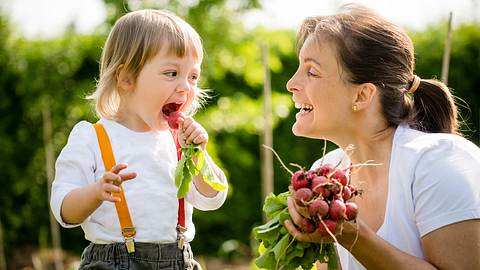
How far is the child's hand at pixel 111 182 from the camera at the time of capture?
2584 mm

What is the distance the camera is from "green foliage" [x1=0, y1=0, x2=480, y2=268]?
5.95 meters

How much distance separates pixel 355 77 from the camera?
298 cm

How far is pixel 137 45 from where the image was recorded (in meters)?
2.91

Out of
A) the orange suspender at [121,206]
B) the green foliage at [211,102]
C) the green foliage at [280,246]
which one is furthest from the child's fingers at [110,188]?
the green foliage at [211,102]

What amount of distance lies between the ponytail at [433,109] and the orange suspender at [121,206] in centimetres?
117

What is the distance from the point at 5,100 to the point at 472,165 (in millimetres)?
5398

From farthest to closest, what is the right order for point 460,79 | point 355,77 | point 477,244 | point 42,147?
1. point 460,79
2. point 42,147
3. point 355,77
4. point 477,244

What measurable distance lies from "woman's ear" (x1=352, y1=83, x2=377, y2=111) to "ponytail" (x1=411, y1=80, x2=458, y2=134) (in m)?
0.25

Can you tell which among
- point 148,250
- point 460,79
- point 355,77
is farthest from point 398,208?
point 460,79

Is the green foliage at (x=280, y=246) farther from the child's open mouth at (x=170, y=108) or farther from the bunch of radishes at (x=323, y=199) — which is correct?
the child's open mouth at (x=170, y=108)

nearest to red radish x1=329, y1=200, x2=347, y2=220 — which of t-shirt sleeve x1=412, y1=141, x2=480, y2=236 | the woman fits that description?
the woman

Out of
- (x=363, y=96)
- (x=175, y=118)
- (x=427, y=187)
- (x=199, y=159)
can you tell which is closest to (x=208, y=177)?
(x=199, y=159)

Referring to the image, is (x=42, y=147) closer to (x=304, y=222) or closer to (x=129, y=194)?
(x=129, y=194)

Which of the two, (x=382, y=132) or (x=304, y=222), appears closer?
(x=304, y=222)
